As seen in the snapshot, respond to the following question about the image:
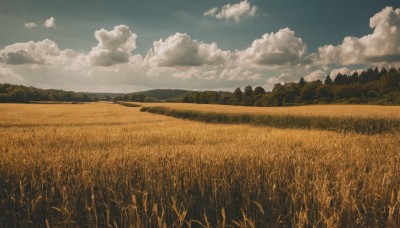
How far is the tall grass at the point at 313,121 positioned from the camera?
17156 millimetres

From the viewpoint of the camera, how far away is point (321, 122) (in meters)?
19.9

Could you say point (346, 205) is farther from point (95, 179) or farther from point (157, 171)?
point (95, 179)

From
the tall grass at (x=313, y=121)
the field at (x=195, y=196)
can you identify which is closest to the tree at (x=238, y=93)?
the tall grass at (x=313, y=121)

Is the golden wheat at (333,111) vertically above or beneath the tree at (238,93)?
beneath

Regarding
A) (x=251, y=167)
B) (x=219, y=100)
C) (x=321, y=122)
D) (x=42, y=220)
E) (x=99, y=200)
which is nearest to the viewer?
(x=42, y=220)

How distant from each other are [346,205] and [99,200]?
11.5 feet

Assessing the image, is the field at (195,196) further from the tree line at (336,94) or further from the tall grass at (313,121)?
the tree line at (336,94)

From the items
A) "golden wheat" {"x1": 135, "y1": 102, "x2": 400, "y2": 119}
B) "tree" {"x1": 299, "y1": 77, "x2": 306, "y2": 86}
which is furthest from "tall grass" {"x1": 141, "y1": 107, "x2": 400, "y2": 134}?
"tree" {"x1": 299, "y1": 77, "x2": 306, "y2": 86}

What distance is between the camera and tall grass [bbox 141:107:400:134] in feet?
56.3

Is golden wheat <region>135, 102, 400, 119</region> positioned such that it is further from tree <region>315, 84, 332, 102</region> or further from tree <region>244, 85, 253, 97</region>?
tree <region>244, 85, 253, 97</region>

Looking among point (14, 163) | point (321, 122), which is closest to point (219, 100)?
point (321, 122)

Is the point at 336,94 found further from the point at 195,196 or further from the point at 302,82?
the point at 195,196

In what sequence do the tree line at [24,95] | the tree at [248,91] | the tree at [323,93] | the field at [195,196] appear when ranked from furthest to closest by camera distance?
the tree at [248,91], the tree line at [24,95], the tree at [323,93], the field at [195,196]

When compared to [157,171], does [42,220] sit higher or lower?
lower
